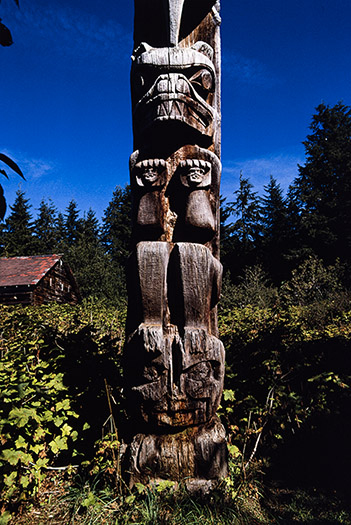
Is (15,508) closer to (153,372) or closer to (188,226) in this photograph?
(153,372)

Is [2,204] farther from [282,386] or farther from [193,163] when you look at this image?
[282,386]

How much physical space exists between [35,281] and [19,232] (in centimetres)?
2559

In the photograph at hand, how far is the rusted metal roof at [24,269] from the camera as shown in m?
15.1

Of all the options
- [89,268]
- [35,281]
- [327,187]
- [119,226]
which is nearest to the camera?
[35,281]

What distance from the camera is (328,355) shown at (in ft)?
12.1

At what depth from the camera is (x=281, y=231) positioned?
104 feet

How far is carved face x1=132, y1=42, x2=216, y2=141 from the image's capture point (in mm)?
2824

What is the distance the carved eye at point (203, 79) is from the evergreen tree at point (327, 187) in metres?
24.8

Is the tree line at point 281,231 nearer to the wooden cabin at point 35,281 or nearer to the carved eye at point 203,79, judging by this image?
the wooden cabin at point 35,281

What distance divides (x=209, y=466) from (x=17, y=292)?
14.7 metres

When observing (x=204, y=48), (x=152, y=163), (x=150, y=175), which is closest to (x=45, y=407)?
(x=150, y=175)

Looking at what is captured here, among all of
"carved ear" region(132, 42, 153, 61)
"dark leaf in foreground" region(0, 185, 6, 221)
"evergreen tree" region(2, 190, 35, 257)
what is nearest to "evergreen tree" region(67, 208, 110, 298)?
"evergreen tree" region(2, 190, 35, 257)

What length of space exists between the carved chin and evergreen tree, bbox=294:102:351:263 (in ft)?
81.9

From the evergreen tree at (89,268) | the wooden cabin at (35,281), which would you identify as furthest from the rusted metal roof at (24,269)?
the evergreen tree at (89,268)
